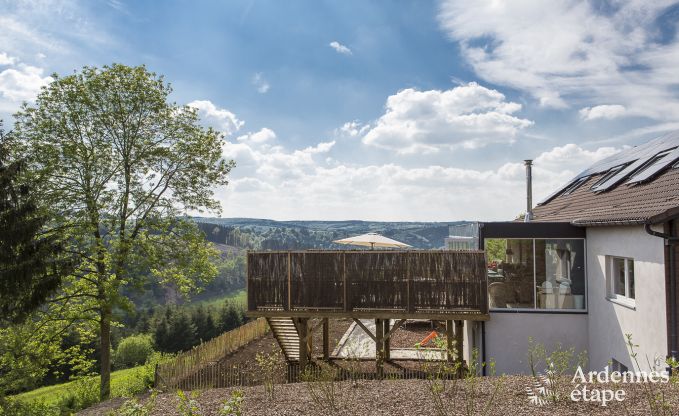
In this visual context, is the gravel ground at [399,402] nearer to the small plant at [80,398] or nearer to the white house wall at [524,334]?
the white house wall at [524,334]

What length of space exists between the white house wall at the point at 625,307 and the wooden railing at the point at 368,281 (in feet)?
8.09

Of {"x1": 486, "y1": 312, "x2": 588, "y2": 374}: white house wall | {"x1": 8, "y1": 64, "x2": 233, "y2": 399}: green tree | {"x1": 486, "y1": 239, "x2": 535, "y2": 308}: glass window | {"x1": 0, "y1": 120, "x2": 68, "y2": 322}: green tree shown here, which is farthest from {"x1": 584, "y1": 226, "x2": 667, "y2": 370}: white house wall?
{"x1": 0, "y1": 120, "x2": 68, "y2": 322}: green tree

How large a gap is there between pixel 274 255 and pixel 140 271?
6.42 meters

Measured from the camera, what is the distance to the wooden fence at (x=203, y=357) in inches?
512

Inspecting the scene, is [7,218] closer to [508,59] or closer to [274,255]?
[274,255]

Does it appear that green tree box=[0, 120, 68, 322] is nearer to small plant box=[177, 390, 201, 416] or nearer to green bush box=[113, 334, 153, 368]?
small plant box=[177, 390, 201, 416]

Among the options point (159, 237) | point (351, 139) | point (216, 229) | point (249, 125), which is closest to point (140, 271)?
point (159, 237)

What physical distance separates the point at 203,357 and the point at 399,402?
10640 millimetres

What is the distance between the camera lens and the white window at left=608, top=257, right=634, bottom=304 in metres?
9.41

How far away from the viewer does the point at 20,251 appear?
1401 cm

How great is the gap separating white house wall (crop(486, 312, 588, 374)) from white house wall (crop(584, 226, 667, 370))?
345 millimetres

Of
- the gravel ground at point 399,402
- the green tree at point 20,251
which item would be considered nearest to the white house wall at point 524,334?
the gravel ground at point 399,402

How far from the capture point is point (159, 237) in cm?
1688

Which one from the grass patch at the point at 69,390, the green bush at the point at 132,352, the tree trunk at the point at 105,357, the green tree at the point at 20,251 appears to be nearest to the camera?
the green tree at the point at 20,251
